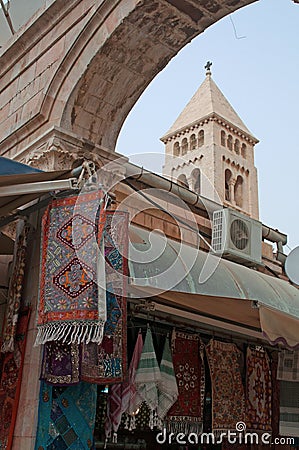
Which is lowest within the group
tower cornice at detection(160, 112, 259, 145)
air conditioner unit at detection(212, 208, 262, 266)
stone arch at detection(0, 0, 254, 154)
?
air conditioner unit at detection(212, 208, 262, 266)

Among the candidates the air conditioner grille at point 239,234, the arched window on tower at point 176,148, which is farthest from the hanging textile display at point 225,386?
the arched window on tower at point 176,148

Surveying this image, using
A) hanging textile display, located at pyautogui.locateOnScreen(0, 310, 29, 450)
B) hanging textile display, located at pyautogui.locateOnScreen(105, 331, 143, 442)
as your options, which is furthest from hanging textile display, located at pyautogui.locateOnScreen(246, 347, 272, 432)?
hanging textile display, located at pyautogui.locateOnScreen(0, 310, 29, 450)

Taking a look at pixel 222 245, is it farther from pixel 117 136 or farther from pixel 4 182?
pixel 4 182

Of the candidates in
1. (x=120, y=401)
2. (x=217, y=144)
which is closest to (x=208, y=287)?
(x=120, y=401)

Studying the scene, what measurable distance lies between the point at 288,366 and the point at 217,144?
19.6m

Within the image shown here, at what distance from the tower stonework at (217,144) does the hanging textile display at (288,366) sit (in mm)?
16931

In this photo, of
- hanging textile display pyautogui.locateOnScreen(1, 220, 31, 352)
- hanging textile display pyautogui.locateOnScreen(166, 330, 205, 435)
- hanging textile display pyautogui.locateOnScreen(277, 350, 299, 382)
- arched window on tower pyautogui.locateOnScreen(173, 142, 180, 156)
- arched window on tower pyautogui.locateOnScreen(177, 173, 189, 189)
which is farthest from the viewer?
arched window on tower pyautogui.locateOnScreen(173, 142, 180, 156)

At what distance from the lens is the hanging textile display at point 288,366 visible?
5.63m

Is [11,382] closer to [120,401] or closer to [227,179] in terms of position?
[120,401]

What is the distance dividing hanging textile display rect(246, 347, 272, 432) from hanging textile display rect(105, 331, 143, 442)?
167 cm

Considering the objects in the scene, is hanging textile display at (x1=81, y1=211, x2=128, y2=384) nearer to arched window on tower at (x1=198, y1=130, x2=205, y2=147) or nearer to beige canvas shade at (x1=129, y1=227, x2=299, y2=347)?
beige canvas shade at (x1=129, y1=227, x2=299, y2=347)

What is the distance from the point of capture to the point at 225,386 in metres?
5.07

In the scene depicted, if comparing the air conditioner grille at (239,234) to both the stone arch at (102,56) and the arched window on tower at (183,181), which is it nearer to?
the arched window on tower at (183,181)

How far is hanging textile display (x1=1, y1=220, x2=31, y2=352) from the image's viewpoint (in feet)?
12.2
